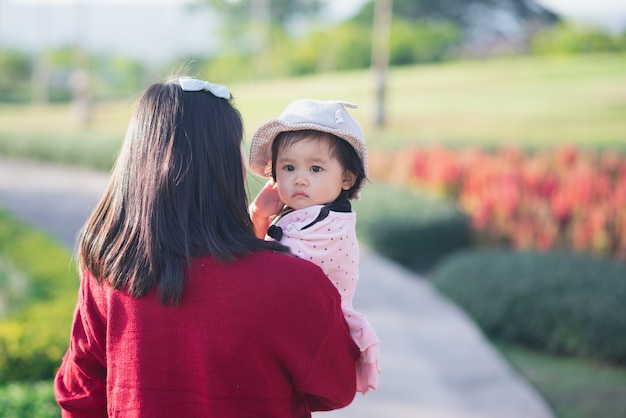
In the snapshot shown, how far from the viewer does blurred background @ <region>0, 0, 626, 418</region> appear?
4.46 metres

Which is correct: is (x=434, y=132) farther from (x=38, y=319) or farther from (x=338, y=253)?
(x=338, y=253)

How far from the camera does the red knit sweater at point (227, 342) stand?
Answer: 1366mm

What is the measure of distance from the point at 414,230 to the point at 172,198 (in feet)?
17.9

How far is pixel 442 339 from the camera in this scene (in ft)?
14.8

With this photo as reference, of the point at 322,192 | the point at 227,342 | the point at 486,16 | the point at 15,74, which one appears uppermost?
the point at 486,16

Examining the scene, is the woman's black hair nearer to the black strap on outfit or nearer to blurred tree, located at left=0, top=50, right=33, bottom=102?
the black strap on outfit

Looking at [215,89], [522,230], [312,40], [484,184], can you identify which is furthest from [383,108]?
[215,89]

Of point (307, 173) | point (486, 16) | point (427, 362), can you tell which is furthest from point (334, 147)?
point (486, 16)

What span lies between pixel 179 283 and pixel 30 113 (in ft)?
60.8

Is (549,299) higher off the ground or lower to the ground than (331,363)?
lower

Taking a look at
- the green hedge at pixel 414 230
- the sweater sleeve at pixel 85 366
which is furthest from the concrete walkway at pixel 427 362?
the sweater sleeve at pixel 85 366

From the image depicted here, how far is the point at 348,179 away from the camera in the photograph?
1.74 meters

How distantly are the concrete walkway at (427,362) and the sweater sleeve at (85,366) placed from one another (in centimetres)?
82

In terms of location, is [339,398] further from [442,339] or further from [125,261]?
[442,339]
